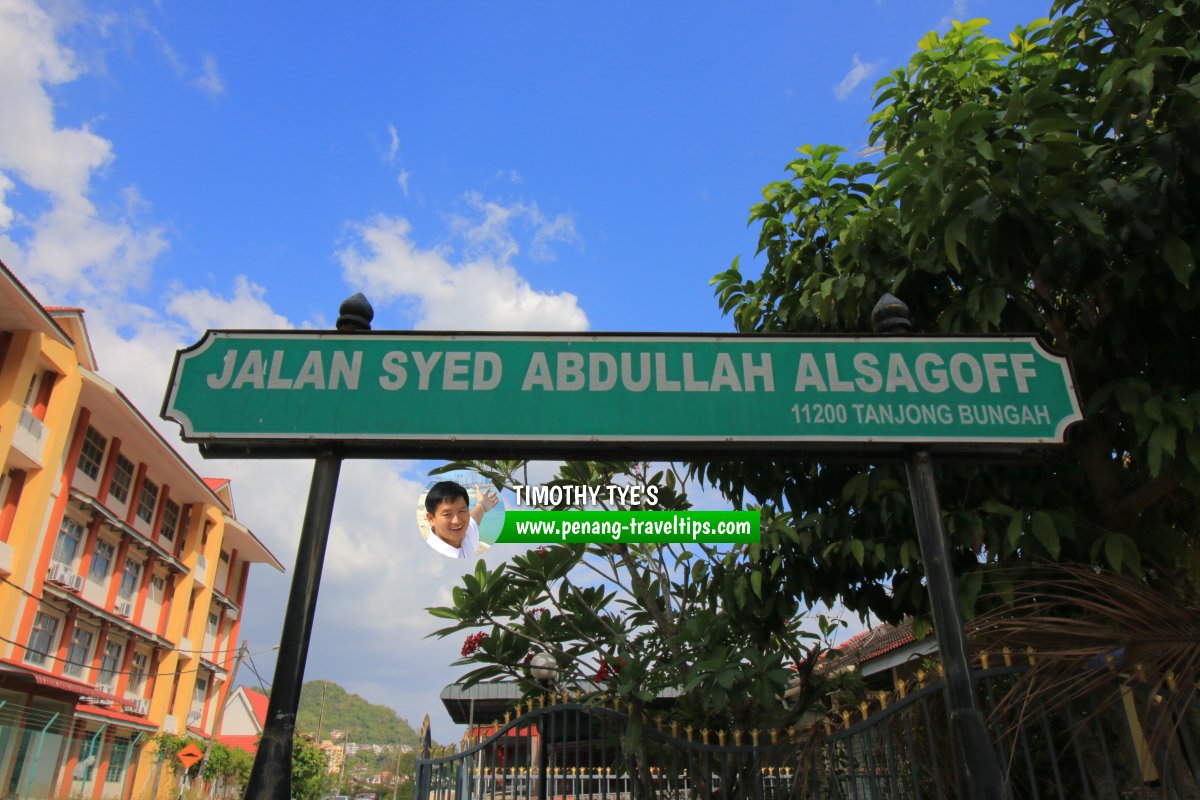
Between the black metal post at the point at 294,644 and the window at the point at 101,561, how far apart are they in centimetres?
2911

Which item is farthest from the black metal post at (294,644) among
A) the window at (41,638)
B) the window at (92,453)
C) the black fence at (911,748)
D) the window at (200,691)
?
the window at (200,691)

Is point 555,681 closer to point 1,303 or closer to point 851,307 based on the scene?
point 851,307

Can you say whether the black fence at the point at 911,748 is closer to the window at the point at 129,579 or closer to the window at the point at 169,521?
the window at the point at 129,579

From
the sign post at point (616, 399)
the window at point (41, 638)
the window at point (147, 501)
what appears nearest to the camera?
the sign post at point (616, 399)

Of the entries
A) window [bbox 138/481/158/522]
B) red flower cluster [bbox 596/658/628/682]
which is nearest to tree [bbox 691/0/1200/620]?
red flower cluster [bbox 596/658/628/682]

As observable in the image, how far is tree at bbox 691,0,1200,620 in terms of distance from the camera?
392 cm

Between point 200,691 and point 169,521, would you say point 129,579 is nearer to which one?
point 169,521

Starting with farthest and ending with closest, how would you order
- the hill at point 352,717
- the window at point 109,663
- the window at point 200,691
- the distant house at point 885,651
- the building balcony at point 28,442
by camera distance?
the hill at point 352,717 → the window at point 200,691 → the window at point 109,663 → the building balcony at point 28,442 → the distant house at point 885,651

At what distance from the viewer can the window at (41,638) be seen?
23344 mm

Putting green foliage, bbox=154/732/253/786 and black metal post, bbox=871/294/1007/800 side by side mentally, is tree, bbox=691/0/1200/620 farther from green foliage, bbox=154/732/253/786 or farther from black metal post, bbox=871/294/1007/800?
green foliage, bbox=154/732/253/786

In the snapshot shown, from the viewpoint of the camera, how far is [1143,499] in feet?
14.8

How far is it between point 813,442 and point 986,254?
1995mm

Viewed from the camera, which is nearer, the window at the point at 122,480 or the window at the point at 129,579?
the window at the point at 122,480

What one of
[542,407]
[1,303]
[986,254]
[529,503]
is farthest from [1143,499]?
[1,303]
